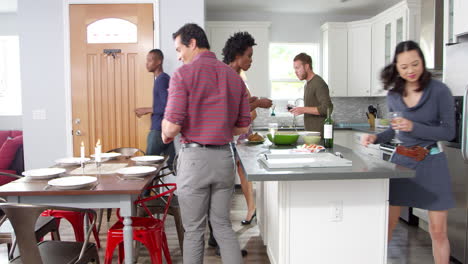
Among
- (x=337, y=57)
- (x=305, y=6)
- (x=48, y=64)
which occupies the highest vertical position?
(x=305, y=6)

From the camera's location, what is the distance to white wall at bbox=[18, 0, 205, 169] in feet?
14.4

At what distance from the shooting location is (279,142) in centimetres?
288

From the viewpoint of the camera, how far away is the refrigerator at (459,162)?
9.36ft

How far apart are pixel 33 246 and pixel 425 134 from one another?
2071 millimetres

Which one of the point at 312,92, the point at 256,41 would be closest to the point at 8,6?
the point at 256,41

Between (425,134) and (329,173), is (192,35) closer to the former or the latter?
(329,173)

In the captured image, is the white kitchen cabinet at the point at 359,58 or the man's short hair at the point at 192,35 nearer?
the man's short hair at the point at 192,35

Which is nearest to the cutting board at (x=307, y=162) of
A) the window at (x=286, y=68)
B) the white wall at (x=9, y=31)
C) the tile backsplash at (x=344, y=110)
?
the tile backsplash at (x=344, y=110)

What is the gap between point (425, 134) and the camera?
2123 mm

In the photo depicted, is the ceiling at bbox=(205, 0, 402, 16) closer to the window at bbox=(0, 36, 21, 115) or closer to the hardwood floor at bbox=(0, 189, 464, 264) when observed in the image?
the hardwood floor at bbox=(0, 189, 464, 264)

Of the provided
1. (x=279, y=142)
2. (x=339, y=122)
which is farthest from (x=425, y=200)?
(x=339, y=122)

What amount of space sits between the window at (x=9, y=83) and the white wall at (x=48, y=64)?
2.53 metres

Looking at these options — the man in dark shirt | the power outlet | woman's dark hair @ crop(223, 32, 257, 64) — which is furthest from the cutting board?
the man in dark shirt

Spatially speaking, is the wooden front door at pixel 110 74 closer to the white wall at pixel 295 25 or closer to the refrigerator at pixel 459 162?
the white wall at pixel 295 25
